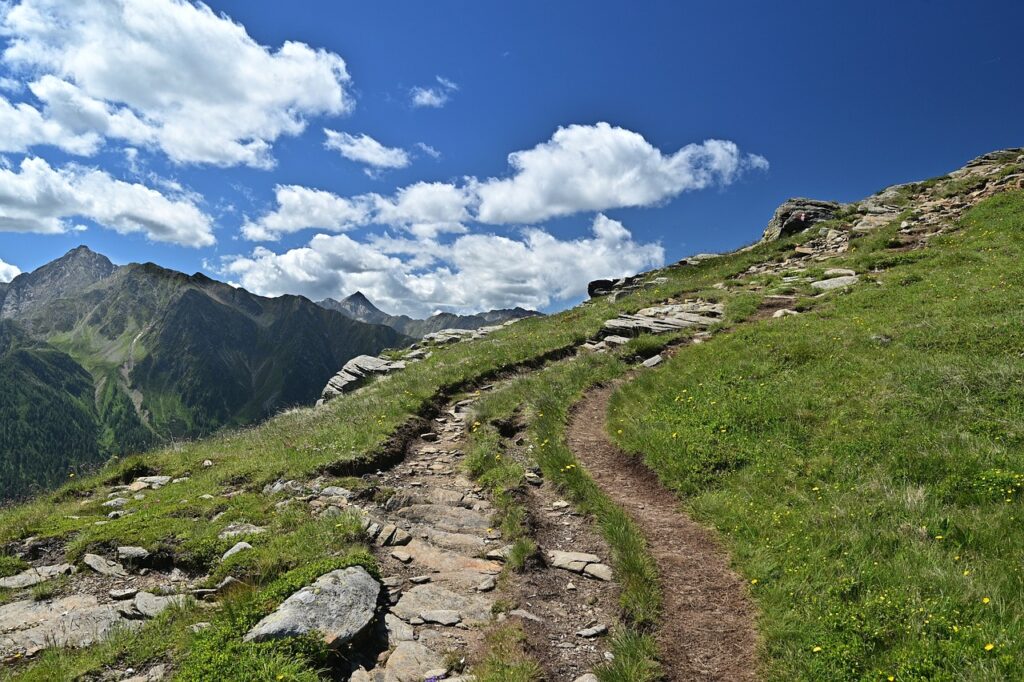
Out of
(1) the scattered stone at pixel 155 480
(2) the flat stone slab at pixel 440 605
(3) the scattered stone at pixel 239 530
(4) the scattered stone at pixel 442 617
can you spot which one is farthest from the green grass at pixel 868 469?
(1) the scattered stone at pixel 155 480

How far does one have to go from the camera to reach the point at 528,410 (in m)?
17.2

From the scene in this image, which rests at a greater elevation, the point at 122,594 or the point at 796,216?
the point at 796,216

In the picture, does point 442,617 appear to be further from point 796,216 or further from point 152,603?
point 796,216

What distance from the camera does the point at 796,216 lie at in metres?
46.9

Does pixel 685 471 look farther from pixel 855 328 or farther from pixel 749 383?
pixel 855 328

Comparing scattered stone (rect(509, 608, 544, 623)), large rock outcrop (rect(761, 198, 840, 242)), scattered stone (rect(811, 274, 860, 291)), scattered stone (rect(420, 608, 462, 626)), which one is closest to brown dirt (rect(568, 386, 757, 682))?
scattered stone (rect(509, 608, 544, 623))

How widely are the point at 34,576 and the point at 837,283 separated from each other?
3078 centimetres

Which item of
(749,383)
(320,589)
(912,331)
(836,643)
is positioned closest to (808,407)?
(749,383)

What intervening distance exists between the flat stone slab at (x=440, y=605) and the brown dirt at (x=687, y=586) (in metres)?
2.75

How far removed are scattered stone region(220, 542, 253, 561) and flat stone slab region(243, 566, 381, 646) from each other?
242cm

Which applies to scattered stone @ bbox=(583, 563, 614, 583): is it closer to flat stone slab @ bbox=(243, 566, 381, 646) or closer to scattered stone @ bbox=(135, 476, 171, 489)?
flat stone slab @ bbox=(243, 566, 381, 646)

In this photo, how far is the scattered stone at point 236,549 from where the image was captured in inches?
359

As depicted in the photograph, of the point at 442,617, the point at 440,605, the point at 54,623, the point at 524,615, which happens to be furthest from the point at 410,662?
the point at 54,623

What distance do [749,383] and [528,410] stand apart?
22.9 ft
